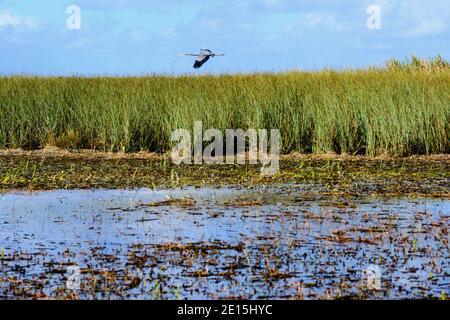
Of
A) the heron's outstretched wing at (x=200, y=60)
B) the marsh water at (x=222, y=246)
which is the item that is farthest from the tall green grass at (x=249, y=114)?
the marsh water at (x=222, y=246)

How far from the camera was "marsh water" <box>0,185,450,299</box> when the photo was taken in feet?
18.3

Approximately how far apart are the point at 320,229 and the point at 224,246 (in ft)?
3.68

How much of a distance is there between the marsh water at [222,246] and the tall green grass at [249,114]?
4.63 meters

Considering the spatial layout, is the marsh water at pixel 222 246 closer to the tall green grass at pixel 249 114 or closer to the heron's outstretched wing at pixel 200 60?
the tall green grass at pixel 249 114

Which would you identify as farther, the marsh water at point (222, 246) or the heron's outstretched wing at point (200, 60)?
the heron's outstretched wing at point (200, 60)

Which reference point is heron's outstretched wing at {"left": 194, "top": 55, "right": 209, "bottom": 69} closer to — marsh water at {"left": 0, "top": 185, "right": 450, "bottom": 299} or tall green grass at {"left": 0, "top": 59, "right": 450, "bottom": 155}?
tall green grass at {"left": 0, "top": 59, "right": 450, "bottom": 155}

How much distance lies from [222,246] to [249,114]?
8396 mm

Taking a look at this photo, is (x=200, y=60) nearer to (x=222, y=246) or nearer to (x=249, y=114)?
(x=249, y=114)

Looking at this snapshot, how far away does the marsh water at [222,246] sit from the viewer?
18.3 feet

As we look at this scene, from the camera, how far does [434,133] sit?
14516mm

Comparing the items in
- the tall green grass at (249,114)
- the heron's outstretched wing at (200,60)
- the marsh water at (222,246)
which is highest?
the heron's outstretched wing at (200,60)

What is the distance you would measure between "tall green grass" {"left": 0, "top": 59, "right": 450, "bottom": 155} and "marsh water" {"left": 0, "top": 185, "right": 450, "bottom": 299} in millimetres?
4634

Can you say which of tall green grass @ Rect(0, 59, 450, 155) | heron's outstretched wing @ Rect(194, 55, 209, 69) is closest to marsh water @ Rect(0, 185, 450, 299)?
tall green grass @ Rect(0, 59, 450, 155)
